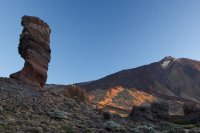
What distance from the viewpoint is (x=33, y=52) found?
39281 millimetres

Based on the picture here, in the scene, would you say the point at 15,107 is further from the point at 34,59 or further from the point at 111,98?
the point at 111,98

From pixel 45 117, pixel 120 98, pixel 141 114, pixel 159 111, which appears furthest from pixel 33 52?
pixel 120 98

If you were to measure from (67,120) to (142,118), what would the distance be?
13937 millimetres

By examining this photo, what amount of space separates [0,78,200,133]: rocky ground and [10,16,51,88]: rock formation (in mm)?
2059

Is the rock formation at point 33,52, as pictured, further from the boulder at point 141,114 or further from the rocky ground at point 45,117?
the boulder at point 141,114

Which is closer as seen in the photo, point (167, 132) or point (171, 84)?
point (167, 132)

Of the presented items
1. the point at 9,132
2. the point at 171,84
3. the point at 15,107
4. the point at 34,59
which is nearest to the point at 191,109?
the point at 34,59

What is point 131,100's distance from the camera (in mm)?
128500

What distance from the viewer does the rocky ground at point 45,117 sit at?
69.1 ft

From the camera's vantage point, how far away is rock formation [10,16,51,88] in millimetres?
38656

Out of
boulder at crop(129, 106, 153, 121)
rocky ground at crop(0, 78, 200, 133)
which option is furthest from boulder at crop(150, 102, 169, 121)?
rocky ground at crop(0, 78, 200, 133)

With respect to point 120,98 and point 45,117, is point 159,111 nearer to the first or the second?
point 45,117

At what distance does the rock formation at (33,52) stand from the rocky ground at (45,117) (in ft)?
6.76

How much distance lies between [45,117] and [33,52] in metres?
14.8
